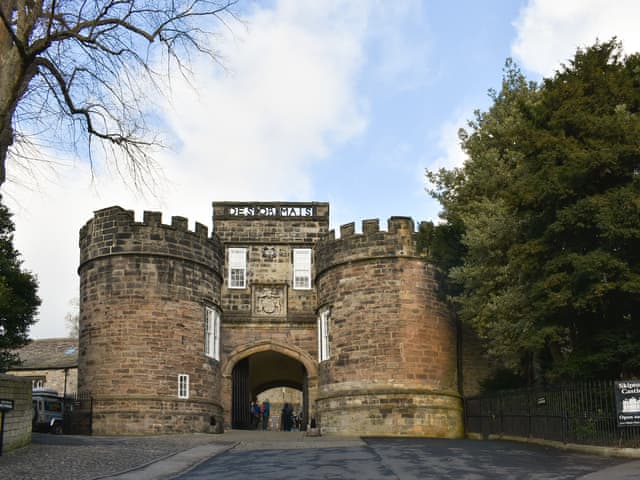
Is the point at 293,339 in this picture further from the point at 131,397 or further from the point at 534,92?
the point at 534,92

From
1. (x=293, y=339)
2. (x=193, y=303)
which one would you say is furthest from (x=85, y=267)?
(x=293, y=339)

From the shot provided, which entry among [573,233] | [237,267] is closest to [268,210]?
[237,267]

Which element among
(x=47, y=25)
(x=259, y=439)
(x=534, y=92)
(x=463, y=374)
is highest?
(x=534, y=92)

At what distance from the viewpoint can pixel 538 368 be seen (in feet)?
78.1

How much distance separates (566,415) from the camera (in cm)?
1805

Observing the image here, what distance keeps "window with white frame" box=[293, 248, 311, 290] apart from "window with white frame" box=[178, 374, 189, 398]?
6.43m

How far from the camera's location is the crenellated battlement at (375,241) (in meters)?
27.4

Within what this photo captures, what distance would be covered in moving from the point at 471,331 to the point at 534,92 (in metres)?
8.99

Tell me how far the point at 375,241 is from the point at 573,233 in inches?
372

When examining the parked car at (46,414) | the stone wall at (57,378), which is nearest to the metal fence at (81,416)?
the parked car at (46,414)

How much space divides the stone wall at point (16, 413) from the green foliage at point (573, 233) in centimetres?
1181

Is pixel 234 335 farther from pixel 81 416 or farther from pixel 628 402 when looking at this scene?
pixel 628 402

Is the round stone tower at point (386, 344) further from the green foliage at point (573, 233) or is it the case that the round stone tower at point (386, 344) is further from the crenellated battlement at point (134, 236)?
the crenellated battlement at point (134, 236)

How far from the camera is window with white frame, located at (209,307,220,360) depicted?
28.0 m
